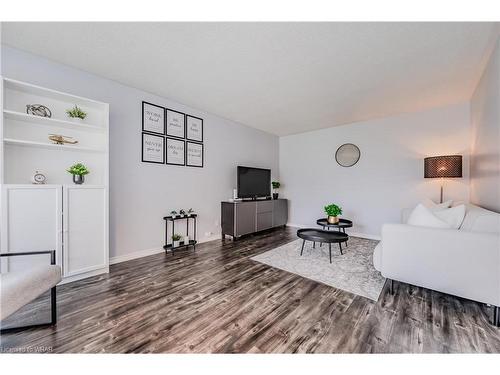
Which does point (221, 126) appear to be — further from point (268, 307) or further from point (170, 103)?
point (268, 307)

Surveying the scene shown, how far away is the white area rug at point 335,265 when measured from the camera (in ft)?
6.95

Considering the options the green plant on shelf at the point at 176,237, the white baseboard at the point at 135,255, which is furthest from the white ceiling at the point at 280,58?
the white baseboard at the point at 135,255

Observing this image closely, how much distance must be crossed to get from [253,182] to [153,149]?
7.16ft

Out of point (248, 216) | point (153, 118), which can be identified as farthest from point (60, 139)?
point (248, 216)

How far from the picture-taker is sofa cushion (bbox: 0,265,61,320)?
3.72 feet

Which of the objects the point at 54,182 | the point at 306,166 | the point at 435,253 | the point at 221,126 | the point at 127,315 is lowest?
the point at 127,315

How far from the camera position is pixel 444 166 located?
3068mm

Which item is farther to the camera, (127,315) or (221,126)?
(221,126)

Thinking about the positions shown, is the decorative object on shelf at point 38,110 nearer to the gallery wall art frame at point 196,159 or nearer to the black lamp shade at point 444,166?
the gallery wall art frame at point 196,159

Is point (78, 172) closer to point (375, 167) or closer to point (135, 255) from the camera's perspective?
point (135, 255)

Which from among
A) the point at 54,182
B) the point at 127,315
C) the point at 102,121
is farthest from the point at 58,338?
the point at 102,121

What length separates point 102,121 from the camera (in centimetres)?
258

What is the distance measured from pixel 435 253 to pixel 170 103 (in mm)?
3808
